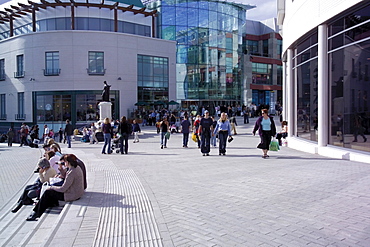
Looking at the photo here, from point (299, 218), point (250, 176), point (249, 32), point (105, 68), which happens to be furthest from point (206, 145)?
point (249, 32)

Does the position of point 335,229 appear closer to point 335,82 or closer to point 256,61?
point 335,82

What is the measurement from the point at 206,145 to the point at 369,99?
5729 millimetres

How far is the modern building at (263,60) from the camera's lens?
60019 millimetres

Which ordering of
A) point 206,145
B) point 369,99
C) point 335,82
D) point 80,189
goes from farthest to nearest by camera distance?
point 206,145, point 335,82, point 369,99, point 80,189

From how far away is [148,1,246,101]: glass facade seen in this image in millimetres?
47125

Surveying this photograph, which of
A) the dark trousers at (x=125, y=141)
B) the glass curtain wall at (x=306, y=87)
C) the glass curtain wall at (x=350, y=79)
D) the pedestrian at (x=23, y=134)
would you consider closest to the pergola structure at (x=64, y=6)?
the pedestrian at (x=23, y=134)

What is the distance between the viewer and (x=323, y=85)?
1261 centimetres

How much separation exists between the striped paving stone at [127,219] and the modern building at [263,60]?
173 ft

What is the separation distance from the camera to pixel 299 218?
5.53 m

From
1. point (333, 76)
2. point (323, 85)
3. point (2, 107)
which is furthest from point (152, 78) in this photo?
point (333, 76)

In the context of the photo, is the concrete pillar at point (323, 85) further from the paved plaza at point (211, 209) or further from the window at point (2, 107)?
the window at point (2, 107)

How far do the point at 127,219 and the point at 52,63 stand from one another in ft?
123

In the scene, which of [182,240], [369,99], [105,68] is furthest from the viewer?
[105,68]

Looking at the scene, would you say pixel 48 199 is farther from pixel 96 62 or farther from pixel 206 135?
pixel 96 62
